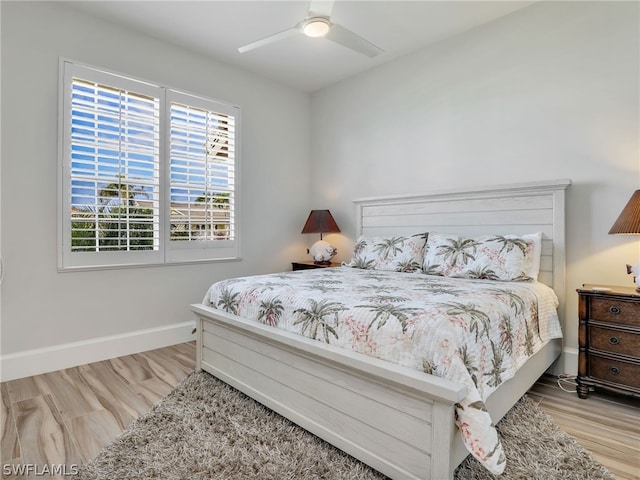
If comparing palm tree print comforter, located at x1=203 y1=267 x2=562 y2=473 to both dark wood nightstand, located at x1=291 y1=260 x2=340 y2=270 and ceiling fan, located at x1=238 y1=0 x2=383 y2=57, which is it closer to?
dark wood nightstand, located at x1=291 y1=260 x2=340 y2=270

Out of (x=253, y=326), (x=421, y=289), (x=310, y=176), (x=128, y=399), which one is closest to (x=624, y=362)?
(x=421, y=289)

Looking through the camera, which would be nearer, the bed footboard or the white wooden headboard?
the bed footboard

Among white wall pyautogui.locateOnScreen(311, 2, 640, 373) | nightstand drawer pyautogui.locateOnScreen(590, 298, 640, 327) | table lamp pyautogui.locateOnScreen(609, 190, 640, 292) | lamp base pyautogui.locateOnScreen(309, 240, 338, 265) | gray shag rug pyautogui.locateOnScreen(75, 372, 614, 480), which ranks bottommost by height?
gray shag rug pyautogui.locateOnScreen(75, 372, 614, 480)

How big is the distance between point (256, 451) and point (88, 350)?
1988mm

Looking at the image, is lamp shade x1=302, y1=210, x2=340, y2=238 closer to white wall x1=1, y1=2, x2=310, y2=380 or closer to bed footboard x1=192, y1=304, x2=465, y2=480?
white wall x1=1, y1=2, x2=310, y2=380

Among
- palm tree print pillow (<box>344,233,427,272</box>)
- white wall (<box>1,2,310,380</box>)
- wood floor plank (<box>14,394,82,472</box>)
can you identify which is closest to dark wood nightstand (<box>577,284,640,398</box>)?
palm tree print pillow (<box>344,233,427,272</box>)

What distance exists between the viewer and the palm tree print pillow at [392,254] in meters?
3.04

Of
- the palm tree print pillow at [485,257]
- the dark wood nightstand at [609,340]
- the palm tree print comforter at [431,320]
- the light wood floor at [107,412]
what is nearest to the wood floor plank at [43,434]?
the light wood floor at [107,412]

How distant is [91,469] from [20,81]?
2.67 metres

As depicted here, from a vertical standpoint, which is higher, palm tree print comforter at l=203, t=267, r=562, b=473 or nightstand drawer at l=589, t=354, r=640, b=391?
palm tree print comforter at l=203, t=267, r=562, b=473

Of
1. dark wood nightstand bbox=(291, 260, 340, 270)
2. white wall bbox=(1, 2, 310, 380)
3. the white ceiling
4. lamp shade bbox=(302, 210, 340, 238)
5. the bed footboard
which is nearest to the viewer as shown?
the bed footboard

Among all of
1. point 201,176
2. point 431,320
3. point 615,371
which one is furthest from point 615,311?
point 201,176

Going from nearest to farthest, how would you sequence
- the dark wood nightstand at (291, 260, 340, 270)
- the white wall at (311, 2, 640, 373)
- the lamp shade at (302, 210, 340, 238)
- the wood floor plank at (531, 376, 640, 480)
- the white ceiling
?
the wood floor plank at (531, 376, 640, 480) < the white wall at (311, 2, 640, 373) < the white ceiling < the dark wood nightstand at (291, 260, 340, 270) < the lamp shade at (302, 210, 340, 238)

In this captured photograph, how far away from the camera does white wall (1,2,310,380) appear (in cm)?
260
